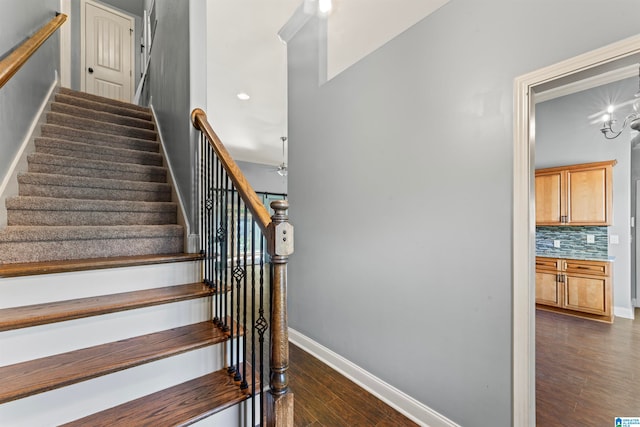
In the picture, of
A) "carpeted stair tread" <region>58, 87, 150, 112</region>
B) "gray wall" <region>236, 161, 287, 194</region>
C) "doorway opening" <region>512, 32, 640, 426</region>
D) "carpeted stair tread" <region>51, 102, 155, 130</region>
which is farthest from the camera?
"gray wall" <region>236, 161, 287, 194</region>

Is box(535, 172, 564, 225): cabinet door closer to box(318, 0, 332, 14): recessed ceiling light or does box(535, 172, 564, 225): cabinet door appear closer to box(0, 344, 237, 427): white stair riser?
box(318, 0, 332, 14): recessed ceiling light

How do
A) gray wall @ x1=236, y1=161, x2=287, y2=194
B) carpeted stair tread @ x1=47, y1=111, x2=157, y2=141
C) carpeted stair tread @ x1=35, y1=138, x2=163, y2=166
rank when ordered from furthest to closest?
1. gray wall @ x1=236, y1=161, x2=287, y2=194
2. carpeted stair tread @ x1=47, y1=111, x2=157, y2=141
3. carpeted stair tread @ x1=35, y1=138, x2=163, y2=166

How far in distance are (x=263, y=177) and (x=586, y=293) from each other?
7842mm

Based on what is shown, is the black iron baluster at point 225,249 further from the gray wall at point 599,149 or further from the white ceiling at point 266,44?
the gray wall at point 599,149

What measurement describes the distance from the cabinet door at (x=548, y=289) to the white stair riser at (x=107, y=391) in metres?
4.90

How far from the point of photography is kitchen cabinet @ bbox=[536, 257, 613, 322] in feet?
12.3

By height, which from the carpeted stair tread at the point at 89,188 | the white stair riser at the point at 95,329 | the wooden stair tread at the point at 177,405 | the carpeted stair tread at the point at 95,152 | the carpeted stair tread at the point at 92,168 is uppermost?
the carpeted stair tread at the point at 95,152

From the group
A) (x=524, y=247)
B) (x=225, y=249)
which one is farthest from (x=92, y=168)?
(x=524, y=247)

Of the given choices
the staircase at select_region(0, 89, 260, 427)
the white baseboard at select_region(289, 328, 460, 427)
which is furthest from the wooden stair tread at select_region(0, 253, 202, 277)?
the white baseboard at select_region(289, 328, 460, 427)

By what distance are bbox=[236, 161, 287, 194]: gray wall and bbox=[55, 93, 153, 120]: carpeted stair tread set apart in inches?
184

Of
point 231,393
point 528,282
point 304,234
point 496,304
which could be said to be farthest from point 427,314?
point 304,234

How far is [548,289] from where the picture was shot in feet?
13.8

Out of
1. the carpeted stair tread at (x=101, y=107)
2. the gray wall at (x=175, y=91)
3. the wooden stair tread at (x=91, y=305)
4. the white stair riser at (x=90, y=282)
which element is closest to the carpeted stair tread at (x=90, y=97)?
the carpeted stair tread at (x=101, y=107)

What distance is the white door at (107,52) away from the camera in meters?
4.79
